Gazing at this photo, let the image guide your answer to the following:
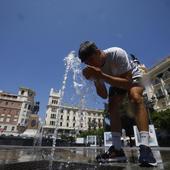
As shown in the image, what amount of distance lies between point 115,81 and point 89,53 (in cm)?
47

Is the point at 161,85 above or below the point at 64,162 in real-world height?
above

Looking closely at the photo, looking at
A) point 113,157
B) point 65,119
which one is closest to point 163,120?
point 113,157

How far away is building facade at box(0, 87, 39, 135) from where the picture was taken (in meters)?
56.7

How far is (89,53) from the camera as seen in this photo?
2.15 meters

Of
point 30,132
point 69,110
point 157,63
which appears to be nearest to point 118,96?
point 157,63

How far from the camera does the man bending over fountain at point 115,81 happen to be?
2.00 metres

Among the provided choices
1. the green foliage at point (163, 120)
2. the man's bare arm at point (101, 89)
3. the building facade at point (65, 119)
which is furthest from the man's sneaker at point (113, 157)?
the building facade at point (65, 119)

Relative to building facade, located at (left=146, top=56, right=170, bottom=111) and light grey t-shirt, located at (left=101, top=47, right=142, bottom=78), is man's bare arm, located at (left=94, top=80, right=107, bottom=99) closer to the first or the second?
light grey t-shirt, located at (left=101, top=47, right=142, bottom=78)

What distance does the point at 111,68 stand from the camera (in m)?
2.32

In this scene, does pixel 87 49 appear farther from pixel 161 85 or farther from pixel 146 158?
pixel 161 85

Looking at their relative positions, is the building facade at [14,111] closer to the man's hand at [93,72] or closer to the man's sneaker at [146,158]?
the man's hand at [93,72]

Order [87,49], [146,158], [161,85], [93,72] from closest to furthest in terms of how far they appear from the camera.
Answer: [146,158], [93,72], [87,49], [161,85]

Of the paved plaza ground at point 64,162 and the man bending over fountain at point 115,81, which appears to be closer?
the paved plaza ground at point 64,162

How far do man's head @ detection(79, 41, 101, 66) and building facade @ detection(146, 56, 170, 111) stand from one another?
36254 mm
